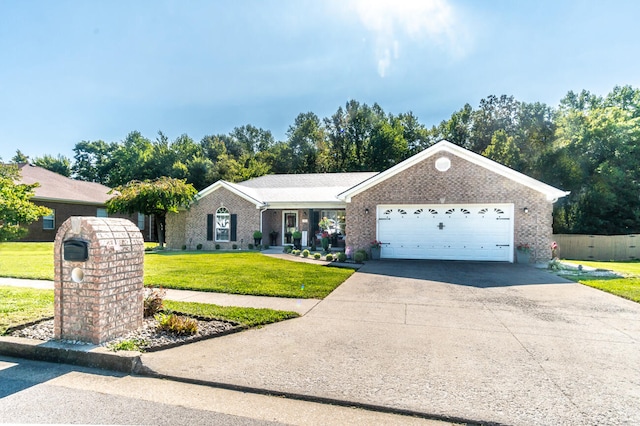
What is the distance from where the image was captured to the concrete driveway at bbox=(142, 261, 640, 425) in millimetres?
3215

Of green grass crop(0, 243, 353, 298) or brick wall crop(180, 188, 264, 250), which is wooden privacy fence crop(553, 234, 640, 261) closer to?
green grass crop(0, 243, 353, 298)

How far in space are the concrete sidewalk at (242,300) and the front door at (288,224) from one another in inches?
508

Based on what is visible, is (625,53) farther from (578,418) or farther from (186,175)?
(186,175)

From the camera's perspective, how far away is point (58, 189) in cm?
2419

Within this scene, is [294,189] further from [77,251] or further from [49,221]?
[77,251]

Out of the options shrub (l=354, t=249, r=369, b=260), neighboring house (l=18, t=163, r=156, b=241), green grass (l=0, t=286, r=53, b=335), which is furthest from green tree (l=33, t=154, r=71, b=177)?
shrub (l=354, t=249, r=369, b=260)

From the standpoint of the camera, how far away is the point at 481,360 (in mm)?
4188

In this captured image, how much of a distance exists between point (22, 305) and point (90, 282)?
3322 mm

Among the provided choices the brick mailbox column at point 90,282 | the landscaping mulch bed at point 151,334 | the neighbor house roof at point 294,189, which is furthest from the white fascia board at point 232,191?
the brick mailbox column at point 90,282

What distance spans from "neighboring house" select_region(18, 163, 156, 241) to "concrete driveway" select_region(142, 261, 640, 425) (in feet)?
71.9

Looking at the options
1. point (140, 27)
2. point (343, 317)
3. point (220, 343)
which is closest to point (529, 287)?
point (343, 317)

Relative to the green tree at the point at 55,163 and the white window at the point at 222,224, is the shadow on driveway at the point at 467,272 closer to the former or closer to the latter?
the white window at the point at 222,224

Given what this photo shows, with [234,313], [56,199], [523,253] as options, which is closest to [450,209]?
[523,253]

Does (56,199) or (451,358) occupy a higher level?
(56,199)
